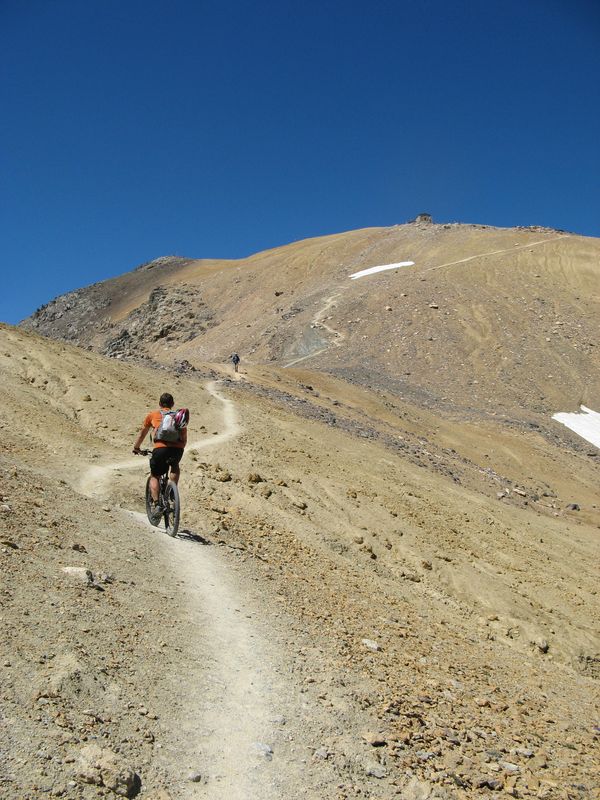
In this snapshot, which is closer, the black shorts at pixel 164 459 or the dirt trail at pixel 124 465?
the black shorts at pixel 164 459

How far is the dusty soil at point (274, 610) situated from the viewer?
168 inches

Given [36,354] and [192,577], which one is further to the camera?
[36,354]

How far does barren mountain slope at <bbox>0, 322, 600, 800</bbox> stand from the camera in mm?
4254

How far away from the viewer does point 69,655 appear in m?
4.70

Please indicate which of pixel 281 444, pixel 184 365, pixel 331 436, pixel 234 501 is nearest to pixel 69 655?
pixel 234 501

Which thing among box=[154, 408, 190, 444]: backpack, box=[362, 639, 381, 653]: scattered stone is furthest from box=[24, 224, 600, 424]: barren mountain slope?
box=[362, 639, 381, 653]: scattered stone

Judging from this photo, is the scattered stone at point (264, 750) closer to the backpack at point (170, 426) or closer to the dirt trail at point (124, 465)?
the backpack at point (170, 426)

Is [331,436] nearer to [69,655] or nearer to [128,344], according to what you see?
[69,655]

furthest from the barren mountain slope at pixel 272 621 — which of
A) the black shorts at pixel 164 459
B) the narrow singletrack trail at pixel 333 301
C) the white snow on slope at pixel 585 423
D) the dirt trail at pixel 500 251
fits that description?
the dirt trail at pixel 500 251

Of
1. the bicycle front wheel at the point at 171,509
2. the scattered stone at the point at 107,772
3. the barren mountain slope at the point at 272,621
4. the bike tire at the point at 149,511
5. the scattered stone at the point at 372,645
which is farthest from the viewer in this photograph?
the bike tire at the point at 149,511

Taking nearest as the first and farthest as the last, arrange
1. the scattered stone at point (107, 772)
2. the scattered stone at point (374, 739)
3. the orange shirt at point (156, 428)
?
the scattered stone at point (107, 772) < the scattered stone at point (374, 739) < the orange shirt at point (156, 428)

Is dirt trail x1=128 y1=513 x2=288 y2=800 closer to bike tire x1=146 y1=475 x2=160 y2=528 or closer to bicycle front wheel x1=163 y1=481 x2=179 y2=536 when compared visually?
bicycle front wheel x1=163 y1=481 x2=179 y2=536

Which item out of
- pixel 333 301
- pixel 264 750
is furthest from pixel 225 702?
pixel 333 301

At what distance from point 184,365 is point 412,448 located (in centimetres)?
1119
